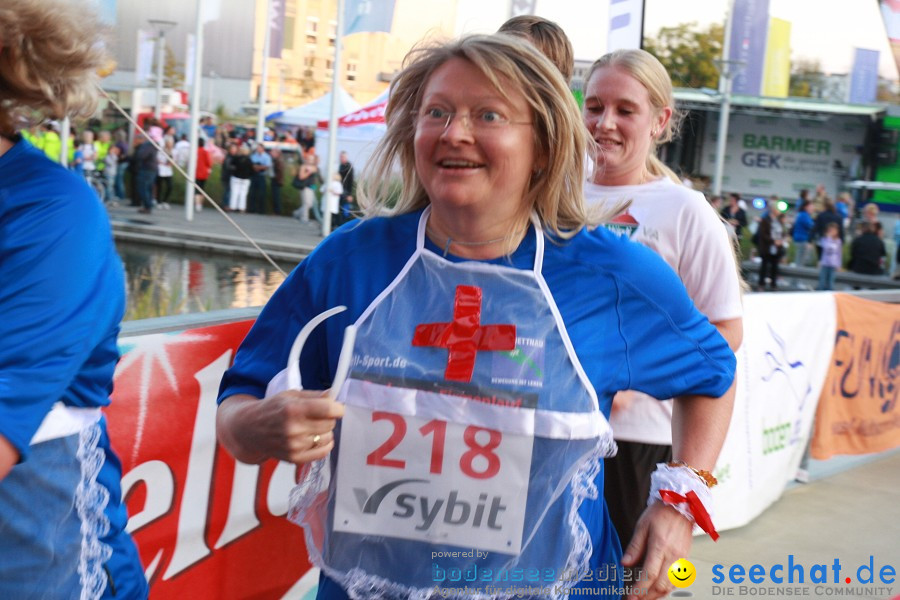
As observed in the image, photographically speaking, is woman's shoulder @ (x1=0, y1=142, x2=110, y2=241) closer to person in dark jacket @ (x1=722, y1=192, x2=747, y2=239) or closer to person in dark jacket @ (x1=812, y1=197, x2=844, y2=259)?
person in dark jacket @ (x1=812, y1=197, x2=844, y2=259)

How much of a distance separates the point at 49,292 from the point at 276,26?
30367 millimetres

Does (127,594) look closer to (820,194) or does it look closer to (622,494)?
(622,494)

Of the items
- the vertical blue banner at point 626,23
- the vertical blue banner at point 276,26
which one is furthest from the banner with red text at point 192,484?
the vertical blue banner at point 276,26

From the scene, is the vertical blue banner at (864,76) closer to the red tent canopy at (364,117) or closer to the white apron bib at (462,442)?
the red tent canopy at (364,117)

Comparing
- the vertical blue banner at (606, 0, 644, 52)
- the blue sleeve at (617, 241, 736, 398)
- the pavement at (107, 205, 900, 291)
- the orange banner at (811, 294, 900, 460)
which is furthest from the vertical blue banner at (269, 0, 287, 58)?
the blue sleeve at (617, 241, 736, 398)

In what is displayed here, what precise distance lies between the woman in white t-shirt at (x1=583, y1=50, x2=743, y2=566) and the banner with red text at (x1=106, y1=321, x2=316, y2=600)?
1.27 m

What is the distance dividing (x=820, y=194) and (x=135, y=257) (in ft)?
55.8

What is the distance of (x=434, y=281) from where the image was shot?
6.28 feet

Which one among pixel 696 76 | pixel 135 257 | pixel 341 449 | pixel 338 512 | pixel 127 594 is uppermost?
pixel 696 76

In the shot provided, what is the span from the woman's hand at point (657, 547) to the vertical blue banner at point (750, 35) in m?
27.3

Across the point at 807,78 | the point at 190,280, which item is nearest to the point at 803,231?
the point at 190,280

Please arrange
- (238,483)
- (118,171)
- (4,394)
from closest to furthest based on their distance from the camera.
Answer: (4,394) → (238,483) → (118,171)

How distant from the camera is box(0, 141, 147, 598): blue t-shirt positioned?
1.53 m

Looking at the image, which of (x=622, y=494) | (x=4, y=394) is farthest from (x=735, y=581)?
(x=4, y=394)
